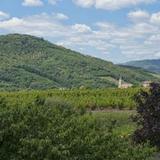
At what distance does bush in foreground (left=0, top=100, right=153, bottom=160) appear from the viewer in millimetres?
8422

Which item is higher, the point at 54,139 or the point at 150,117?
the point at 54,139

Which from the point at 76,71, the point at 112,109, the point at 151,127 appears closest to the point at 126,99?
the point at 112,109

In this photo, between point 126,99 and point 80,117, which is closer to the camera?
point 80,117

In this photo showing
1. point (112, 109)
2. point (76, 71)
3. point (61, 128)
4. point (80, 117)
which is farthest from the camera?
point (76, 71)

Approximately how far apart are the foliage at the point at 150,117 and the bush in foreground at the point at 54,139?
7274 millimetres

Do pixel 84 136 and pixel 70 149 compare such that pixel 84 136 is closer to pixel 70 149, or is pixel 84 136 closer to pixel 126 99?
pixel 70 149

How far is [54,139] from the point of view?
870cm

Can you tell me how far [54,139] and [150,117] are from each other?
9.09 meters

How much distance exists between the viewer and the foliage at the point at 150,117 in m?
17.0

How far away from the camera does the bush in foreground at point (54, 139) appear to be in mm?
8422

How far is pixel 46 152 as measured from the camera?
8.40 metres

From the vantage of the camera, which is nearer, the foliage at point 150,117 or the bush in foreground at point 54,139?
the bush in foreground at point 54,139

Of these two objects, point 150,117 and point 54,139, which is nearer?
point 54,139

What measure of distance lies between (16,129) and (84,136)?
4.04ft
